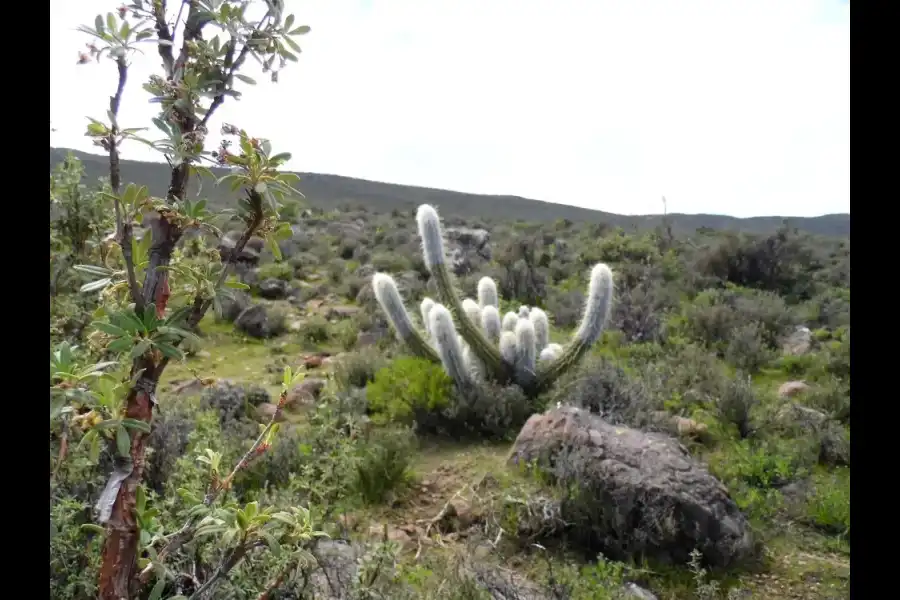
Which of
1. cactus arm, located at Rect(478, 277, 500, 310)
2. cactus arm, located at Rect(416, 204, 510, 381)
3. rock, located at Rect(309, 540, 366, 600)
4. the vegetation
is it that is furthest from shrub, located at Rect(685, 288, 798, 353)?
rock, located at Rect(309, 540, 366, 600)

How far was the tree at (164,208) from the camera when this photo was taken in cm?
98

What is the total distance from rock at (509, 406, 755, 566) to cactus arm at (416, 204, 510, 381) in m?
1.54

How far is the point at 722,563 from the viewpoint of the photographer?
3127mm

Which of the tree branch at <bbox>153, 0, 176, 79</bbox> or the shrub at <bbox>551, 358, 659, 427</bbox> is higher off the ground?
the tree branch at <bbox>153, 0, 176, 79</bbox>

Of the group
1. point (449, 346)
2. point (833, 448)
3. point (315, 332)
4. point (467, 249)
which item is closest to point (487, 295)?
point (449, 346)

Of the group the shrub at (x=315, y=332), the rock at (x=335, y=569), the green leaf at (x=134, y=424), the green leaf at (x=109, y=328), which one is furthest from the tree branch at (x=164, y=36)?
the shrub at (x=315, y=332)

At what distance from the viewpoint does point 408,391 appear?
4793 millimetres

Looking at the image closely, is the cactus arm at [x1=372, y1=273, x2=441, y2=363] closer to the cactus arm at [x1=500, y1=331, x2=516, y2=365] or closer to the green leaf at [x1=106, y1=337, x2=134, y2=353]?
the cactus arm at [x1=500, y1=331, x2=516, y2=365]

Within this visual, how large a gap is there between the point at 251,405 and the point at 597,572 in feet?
10.5

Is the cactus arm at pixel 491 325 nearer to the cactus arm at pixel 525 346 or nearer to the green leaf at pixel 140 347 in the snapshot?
the cactus arm at pixel 525 346

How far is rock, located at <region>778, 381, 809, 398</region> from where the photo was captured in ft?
18.6

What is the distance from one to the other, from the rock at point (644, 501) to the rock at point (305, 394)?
241 cm
